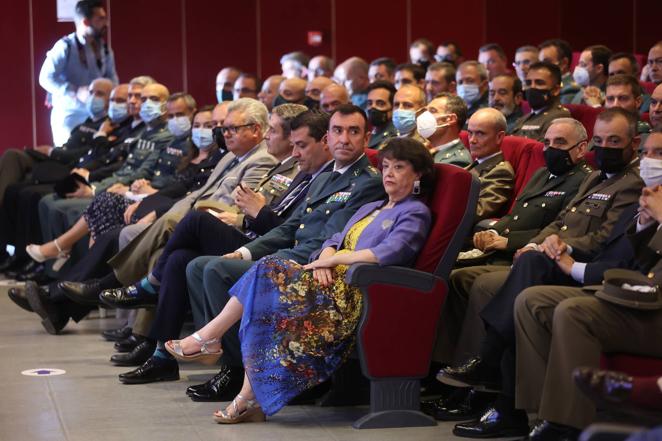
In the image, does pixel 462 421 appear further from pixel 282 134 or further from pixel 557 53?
pixel 557 53

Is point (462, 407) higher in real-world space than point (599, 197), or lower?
lower

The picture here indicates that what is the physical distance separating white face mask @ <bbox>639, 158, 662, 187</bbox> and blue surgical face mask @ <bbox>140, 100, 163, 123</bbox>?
4.41 meters

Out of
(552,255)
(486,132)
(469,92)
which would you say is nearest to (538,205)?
(486,132)

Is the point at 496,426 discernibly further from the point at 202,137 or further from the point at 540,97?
the point at 202,137

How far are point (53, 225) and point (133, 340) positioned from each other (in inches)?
89.7

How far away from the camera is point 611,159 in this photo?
4.51 meters

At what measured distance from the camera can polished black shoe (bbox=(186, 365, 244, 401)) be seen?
15.9 feet

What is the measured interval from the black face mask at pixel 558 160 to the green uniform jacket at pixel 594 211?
18 centimetres

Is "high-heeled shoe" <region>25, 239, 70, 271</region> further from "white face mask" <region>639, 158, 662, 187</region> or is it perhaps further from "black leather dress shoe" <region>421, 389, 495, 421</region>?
"white face mask" <region>639, 158, 662, 187</region>

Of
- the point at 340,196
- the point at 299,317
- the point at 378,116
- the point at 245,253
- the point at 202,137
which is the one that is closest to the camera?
the point at 299,317

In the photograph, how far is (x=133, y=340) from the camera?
5.83m

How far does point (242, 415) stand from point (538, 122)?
2851 mm

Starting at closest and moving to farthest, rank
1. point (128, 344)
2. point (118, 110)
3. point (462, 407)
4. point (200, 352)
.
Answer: point (462, 407)
point (200, 352)
point (128, 344)
point (118, 110)

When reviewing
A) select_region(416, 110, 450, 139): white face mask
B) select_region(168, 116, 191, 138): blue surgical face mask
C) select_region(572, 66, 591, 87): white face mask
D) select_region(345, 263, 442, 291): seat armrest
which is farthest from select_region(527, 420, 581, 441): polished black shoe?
select_region(572, 66, 591, 87): white face mask
